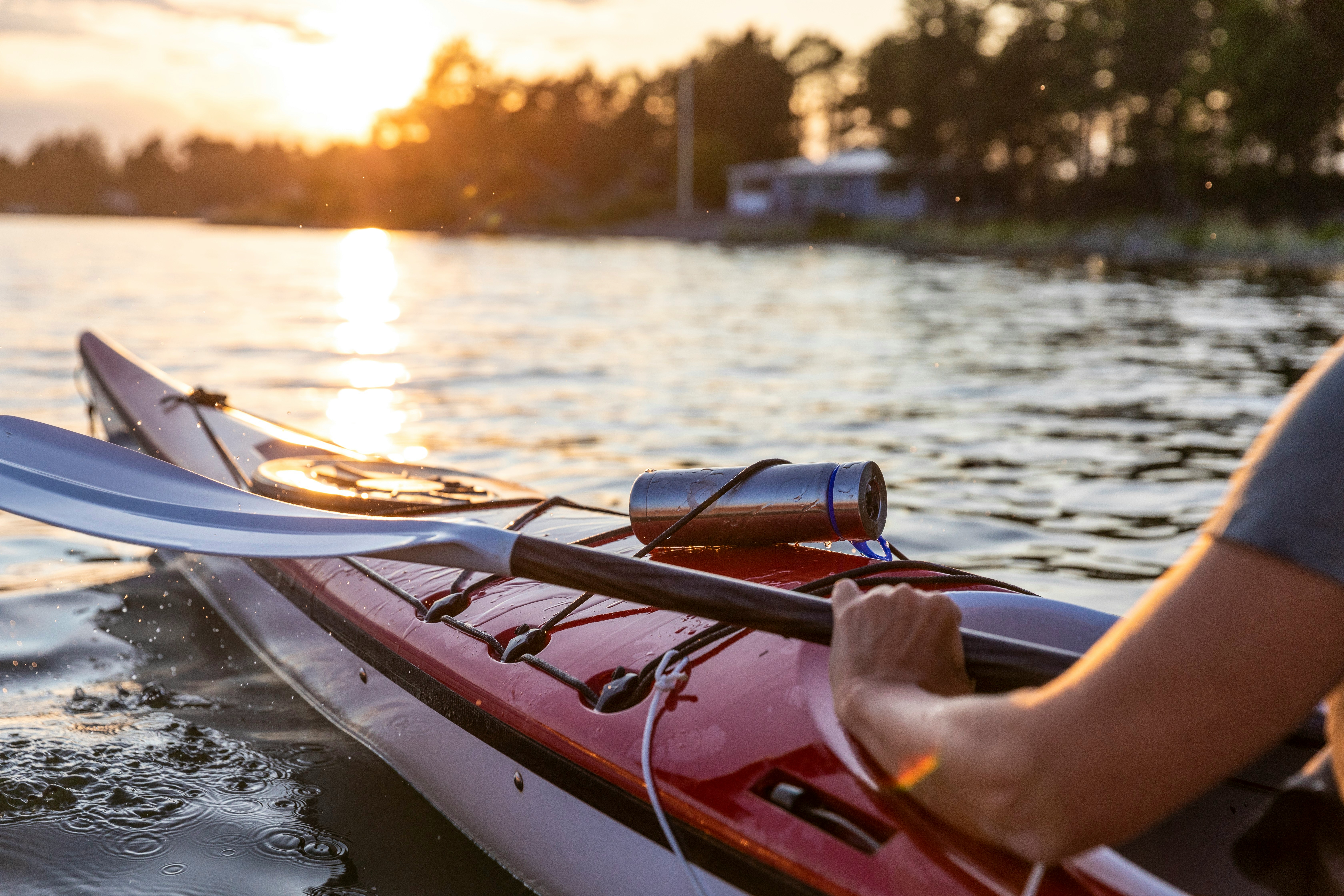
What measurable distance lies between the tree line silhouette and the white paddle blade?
305 cm

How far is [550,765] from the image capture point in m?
2.08

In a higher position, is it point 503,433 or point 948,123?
point 948,123

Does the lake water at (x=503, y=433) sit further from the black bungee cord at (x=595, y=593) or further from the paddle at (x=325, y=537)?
the paddle at (x=325, y=537)

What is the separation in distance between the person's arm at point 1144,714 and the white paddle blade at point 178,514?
94 cm

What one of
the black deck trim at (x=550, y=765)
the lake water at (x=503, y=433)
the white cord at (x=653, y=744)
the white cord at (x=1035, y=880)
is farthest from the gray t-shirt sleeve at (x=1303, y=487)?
the lake water at (x=503, y=433)

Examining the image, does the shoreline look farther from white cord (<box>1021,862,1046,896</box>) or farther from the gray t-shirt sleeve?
the gray t-shirt sleeve

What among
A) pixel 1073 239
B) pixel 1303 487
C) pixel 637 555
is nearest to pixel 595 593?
pixel 637 555

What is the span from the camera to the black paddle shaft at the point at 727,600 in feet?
4.78

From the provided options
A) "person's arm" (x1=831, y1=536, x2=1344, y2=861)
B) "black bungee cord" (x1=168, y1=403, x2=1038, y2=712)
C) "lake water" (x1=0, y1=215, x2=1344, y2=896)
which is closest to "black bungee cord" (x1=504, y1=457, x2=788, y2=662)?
"black bungee cord" (x1=168, y1=403, x2=1038, y2=712)

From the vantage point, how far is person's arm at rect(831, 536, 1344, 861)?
944 mm

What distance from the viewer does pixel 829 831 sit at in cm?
154

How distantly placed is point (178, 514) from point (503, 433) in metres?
4.89

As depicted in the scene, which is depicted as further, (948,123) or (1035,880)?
(948,123)

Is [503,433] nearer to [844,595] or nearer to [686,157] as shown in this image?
[844,595]
